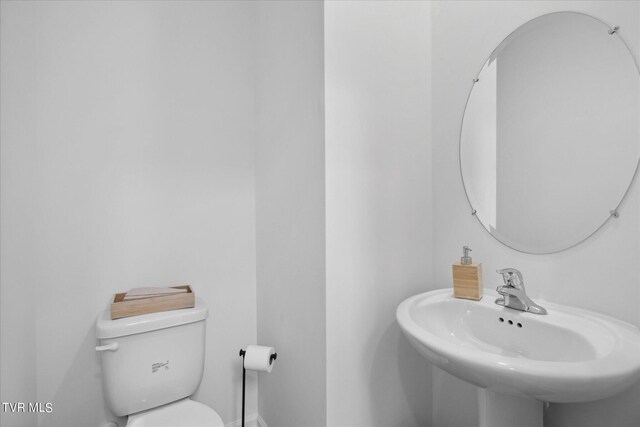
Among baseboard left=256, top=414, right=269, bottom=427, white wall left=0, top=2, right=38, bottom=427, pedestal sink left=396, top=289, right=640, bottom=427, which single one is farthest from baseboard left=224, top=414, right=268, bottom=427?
pedestal sink left=396, top=289, right=640, bottom=427

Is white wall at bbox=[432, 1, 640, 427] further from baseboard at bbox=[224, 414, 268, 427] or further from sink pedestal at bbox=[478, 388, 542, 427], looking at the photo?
baseboard at bbox=[224, 414, 268, 427]

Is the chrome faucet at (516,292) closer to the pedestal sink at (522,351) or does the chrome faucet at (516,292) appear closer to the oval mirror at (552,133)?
the pedestal sink at (522,351)

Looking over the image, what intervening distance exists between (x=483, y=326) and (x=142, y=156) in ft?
4.93

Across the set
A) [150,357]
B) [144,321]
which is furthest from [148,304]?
[150,357]

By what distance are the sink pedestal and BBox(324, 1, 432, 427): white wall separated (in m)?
0.39

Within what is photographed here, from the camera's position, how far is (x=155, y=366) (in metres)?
1.21

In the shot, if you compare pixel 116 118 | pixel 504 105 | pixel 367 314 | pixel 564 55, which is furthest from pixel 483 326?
pixel 116 118

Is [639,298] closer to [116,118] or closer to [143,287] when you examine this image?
[143,287]

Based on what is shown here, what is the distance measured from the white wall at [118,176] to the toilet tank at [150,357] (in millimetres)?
227

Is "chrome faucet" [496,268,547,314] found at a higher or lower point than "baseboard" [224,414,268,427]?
higher

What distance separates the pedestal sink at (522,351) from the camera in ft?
2.06

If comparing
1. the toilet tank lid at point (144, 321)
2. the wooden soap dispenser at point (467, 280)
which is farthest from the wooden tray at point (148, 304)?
the wooden soap dispenser at point (467, 280)

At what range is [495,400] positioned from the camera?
2.92 ft

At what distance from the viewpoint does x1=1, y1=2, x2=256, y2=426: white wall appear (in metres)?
1.17
